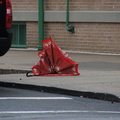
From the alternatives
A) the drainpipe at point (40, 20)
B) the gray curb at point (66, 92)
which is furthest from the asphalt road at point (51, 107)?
the drainpipe at point (40, 20)

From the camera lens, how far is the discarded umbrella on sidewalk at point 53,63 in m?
12.3

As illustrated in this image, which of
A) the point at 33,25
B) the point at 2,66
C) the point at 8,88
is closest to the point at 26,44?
the point at 33,25

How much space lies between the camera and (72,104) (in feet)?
28.5

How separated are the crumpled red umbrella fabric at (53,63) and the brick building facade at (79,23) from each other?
9015 mm

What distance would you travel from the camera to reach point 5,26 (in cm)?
996

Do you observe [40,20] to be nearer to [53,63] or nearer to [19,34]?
[19,34]

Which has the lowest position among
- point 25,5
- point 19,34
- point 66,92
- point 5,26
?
point 19,34

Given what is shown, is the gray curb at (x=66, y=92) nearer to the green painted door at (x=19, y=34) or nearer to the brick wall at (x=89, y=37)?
the brick wall at (x=89, y=37)

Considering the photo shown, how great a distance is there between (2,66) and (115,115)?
7537 mm

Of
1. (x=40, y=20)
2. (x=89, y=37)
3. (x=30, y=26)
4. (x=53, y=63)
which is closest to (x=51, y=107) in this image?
(x=53, y=63)

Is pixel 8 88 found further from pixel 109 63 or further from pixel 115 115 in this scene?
pixel 109 63

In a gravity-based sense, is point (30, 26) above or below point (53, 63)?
below

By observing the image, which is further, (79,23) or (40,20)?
(40,20)

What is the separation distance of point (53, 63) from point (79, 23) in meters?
9.81
